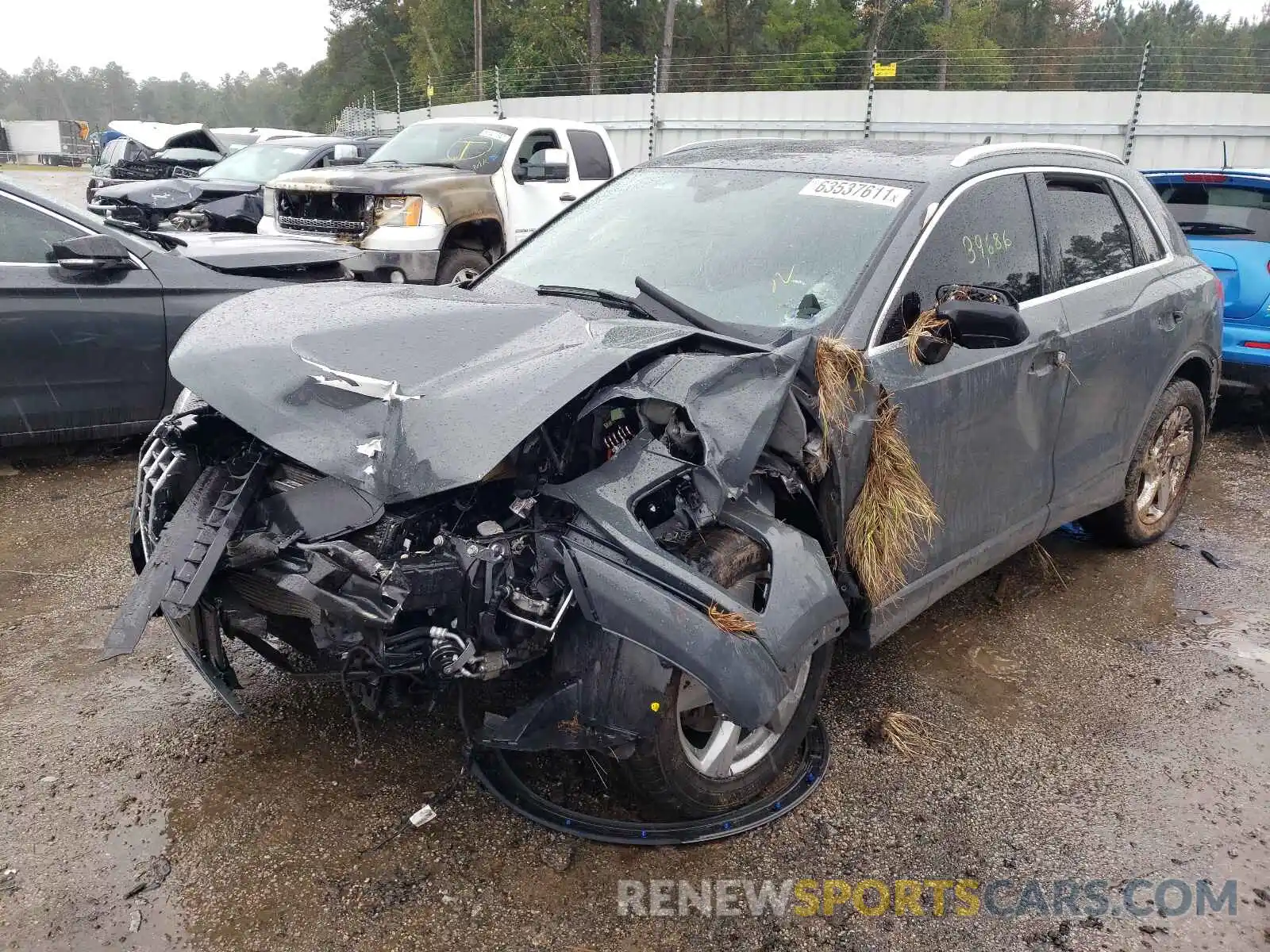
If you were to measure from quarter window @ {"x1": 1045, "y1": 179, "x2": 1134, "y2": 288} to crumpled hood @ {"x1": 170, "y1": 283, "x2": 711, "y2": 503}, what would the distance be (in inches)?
72.9

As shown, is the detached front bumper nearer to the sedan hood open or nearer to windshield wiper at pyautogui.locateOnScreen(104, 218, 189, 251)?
windshield wiper at pyautogui.locateOnScreen(104, 218, 189, 251)

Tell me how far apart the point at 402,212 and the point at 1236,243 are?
6130 millimetres

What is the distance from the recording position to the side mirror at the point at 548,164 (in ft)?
24.8

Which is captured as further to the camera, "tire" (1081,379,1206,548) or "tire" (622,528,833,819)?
"tire" (1081,379,1206,548)

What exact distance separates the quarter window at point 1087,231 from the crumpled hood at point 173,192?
9197 mm

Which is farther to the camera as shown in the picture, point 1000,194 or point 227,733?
point 1000,194

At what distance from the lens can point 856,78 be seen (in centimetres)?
1922

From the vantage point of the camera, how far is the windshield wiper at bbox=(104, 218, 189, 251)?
566cm

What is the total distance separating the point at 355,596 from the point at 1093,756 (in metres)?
2.41

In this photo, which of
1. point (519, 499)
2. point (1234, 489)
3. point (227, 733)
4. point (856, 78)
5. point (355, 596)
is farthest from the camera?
point (856, 78)

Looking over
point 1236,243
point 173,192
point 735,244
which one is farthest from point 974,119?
point 735,244

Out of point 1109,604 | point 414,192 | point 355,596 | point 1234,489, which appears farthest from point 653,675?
point 414,192

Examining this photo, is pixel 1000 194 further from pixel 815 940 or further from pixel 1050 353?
pixel 815 940

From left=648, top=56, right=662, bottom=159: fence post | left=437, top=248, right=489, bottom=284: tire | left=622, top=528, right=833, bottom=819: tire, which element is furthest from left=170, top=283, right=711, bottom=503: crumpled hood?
left=648, top=56, right=662, bottom=159: fence post
